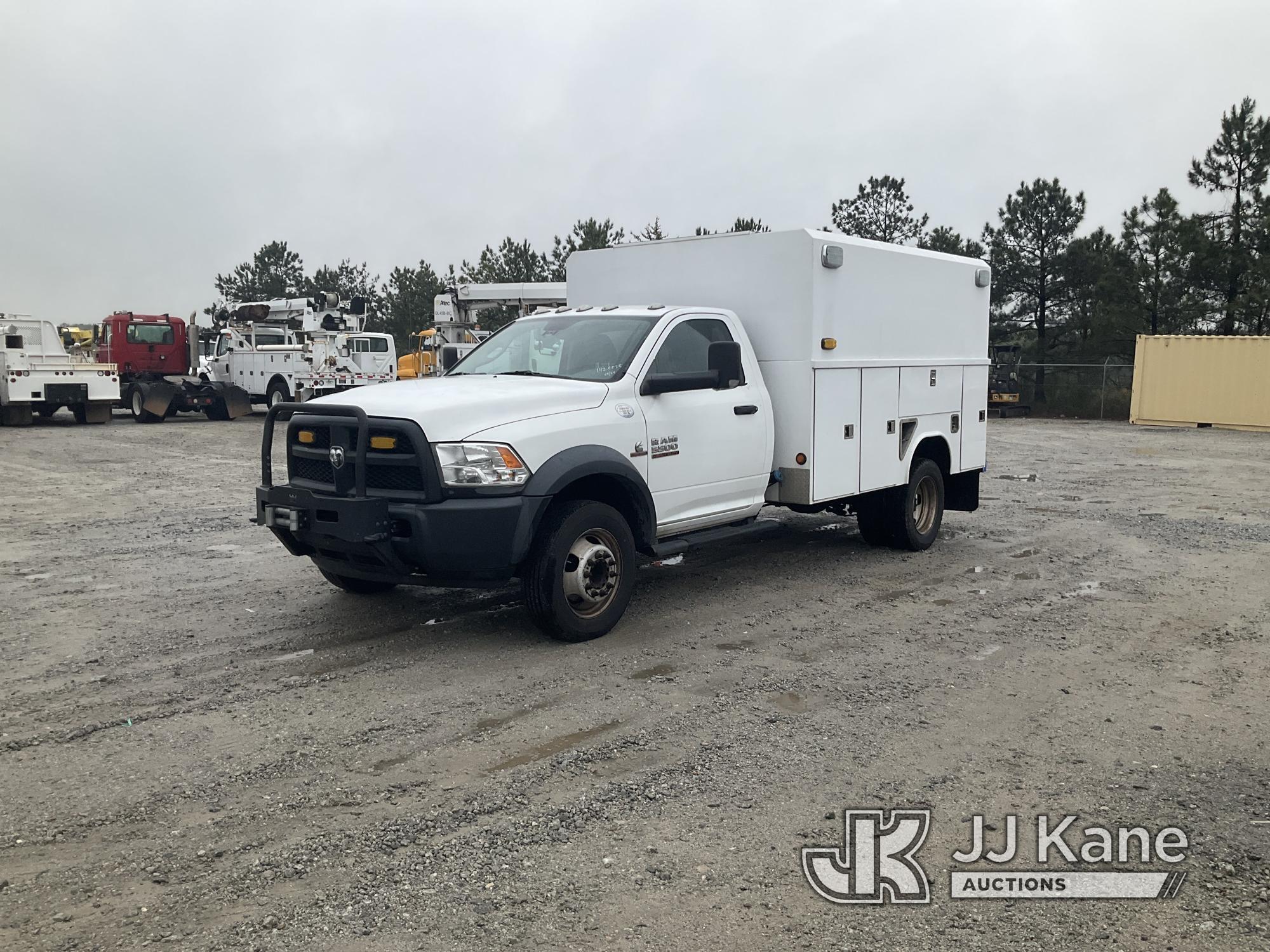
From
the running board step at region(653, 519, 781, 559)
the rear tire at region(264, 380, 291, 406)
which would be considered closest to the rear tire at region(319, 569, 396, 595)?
the running board step at region(653, 519, 781, 559)

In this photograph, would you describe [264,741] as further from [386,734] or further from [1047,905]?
[1047,905]

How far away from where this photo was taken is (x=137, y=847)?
373cm

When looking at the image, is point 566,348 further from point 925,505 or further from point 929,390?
point 925,505

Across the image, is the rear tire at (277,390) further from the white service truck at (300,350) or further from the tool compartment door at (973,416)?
the tool compartment door at (973,416)

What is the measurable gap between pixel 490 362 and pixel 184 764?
148 inches

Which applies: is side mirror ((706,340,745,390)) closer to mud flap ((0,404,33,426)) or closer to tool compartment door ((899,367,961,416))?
tool compartment door ((899,367,961,416))

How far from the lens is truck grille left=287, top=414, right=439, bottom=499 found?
577cm

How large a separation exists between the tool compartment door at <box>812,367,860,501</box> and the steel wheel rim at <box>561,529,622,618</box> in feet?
6.97

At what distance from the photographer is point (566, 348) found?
Answer: 723 centimetres

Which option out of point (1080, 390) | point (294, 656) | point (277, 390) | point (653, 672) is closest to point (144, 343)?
point (277, 390)

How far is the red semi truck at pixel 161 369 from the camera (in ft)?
91.2

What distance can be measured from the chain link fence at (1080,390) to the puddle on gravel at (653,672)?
30324 mm

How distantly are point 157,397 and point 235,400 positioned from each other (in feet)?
6.57

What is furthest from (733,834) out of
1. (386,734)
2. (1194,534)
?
(1194,534)
